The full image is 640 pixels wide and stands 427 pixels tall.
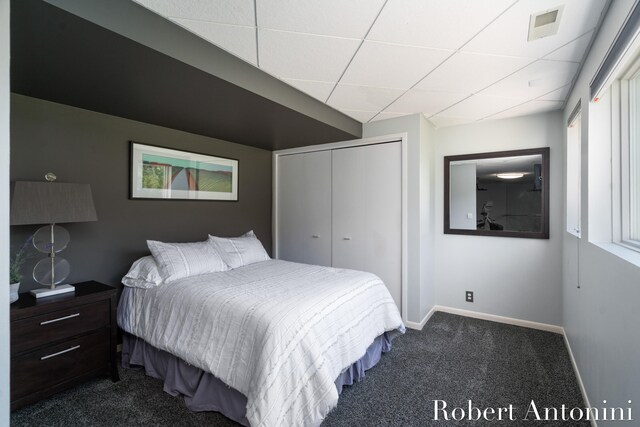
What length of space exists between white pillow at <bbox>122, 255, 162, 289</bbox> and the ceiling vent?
3.05 m

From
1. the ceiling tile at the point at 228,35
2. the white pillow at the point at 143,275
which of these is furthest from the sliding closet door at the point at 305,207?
the ceiling tile at the point at 228,35

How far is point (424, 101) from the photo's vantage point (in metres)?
2.88

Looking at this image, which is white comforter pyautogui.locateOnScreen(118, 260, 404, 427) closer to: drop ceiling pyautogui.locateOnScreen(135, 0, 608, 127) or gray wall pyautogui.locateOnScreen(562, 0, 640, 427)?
gray wall pyautogui.locateOnScreen(562, 0, 640, 427)

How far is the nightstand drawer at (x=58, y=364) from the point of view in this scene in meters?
1.83

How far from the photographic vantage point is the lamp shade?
194 centimetres

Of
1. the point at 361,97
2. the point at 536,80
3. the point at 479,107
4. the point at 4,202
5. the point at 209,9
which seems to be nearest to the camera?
the point at 4,202

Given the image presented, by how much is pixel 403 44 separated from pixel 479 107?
5.13 ft

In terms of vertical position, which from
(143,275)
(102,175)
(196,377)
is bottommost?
(196,377)

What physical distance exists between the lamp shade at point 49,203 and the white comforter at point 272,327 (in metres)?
0.79

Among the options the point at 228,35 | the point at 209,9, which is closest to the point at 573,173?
the point at 228,35

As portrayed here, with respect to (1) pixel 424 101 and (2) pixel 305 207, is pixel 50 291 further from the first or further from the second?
(1) pixel 424 101

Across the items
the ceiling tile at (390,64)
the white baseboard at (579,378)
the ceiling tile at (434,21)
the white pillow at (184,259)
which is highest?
the ceiling tile at (390,64)

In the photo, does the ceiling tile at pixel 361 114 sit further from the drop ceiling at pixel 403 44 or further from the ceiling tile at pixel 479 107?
the ceiling tile at pixel 479 107

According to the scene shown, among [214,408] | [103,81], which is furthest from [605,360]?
[103,81]
